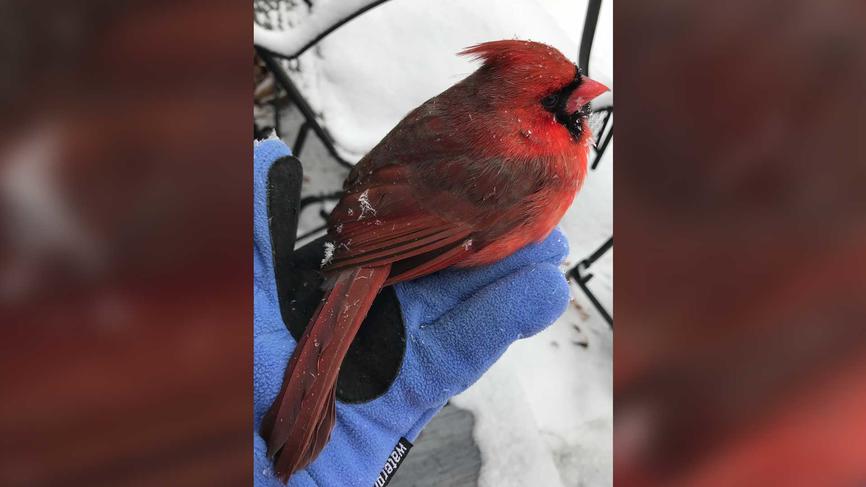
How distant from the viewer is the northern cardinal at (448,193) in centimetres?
109

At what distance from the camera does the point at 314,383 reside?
1.07 meters

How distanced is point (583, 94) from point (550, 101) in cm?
7

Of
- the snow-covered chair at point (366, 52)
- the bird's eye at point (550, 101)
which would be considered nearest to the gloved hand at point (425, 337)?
the snow-covered chair at point (366, 52)

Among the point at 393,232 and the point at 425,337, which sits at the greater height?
the point at 393,232

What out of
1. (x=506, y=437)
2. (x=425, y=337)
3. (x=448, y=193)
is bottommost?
(x=506, y=437)

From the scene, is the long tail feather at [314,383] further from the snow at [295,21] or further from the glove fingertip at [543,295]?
the snow at [295,21]

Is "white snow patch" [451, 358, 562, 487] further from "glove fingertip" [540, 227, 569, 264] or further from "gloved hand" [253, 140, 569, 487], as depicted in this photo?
"glove fingertip" [540, 227, 569, 264]

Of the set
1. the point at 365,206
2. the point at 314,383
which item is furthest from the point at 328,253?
the point at 314,383

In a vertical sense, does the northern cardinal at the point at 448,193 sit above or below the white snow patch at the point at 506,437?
above
